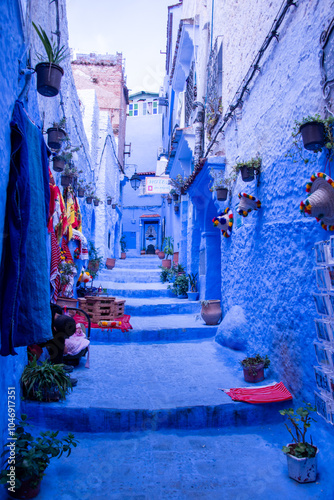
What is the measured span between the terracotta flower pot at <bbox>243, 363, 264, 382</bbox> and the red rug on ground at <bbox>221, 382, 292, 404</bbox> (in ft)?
0.73

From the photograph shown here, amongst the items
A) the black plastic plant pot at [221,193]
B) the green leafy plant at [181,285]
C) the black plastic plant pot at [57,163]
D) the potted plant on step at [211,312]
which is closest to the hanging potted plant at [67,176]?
the black plastic plant pot at [57,163]

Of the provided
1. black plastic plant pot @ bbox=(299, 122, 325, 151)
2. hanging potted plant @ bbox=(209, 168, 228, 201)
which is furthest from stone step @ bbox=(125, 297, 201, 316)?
black plastic plant pot @ bbox=(299, 122, 325, 151)

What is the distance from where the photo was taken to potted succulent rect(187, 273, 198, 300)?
9.39 metres

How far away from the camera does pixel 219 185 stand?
647cm

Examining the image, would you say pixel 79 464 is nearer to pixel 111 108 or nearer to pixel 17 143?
pixel 17 143

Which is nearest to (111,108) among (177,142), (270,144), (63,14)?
(177,142)

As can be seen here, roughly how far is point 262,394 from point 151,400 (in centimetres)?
122

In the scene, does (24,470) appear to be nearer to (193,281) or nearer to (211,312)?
(211,312)

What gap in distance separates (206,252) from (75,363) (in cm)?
473

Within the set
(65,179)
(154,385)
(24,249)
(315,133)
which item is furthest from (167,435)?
(65,179)

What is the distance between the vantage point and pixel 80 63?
1794 cm

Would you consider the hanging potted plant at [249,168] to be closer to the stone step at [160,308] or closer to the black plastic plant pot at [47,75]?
the black plastic plant pot at [47,75]

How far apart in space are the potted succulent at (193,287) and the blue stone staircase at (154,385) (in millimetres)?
2129

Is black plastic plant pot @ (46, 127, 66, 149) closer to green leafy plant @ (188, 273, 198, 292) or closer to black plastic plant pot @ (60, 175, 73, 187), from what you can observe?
black plastic plant pot @ (60, 175, 73, 187)
